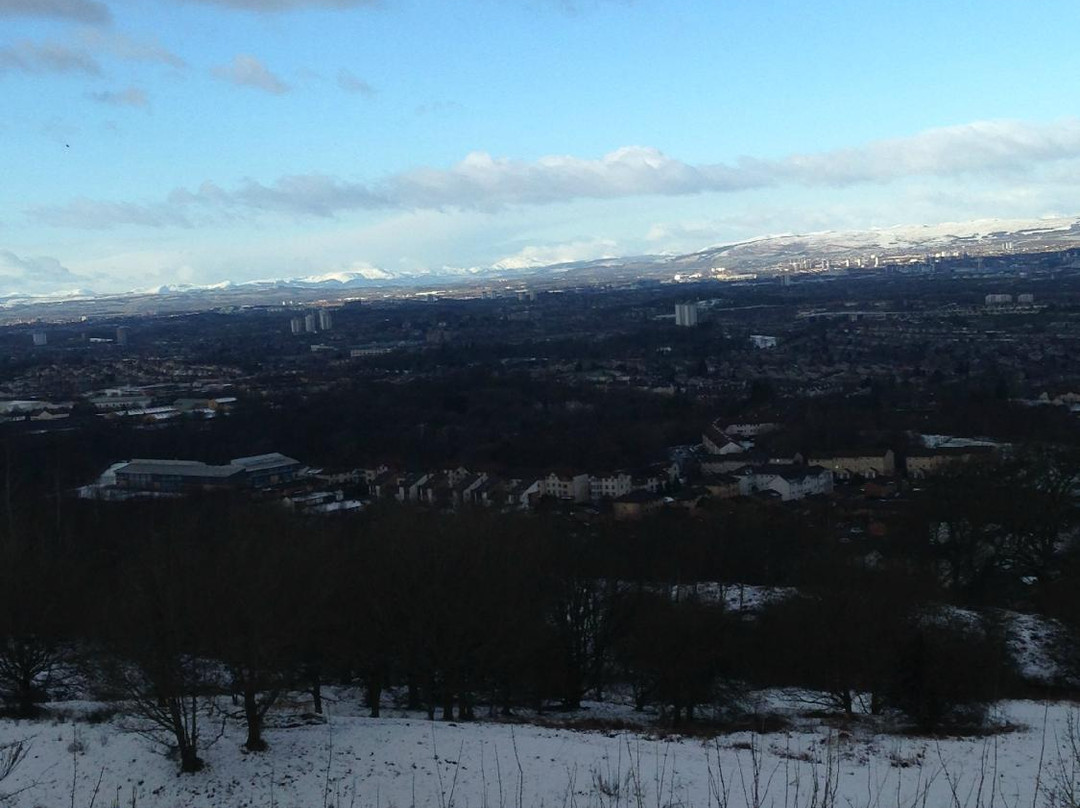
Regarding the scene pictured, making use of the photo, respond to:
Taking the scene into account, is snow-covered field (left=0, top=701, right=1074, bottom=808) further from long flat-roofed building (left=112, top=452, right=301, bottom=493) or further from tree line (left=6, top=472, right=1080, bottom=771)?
long flat-roofed building (left=112, top=452, right=301, bottom=493)

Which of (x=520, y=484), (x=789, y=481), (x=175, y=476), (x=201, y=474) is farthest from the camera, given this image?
(x=201, y=474)

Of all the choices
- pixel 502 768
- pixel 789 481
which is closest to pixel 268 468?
pixel 789 481

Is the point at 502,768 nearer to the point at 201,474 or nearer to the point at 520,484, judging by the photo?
the point at 520,484

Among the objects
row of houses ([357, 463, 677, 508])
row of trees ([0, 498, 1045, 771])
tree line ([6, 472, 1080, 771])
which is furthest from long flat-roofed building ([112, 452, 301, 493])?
row of trees ([0, 498, 1045, 771])

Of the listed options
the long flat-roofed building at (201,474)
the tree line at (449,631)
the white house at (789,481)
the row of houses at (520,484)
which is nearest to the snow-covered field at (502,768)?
the tree line at (449,631)

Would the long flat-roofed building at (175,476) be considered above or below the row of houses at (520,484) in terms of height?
above

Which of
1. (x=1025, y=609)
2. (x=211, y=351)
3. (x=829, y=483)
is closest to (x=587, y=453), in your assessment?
(x=829, y=483)

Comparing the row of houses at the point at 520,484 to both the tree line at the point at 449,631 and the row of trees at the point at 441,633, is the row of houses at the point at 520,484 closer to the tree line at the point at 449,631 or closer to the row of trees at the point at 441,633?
the tree line at the point at 449,631

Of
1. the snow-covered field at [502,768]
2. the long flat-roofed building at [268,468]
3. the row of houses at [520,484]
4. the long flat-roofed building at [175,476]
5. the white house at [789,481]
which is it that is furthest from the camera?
the long flat-roofed building at [268,468]
